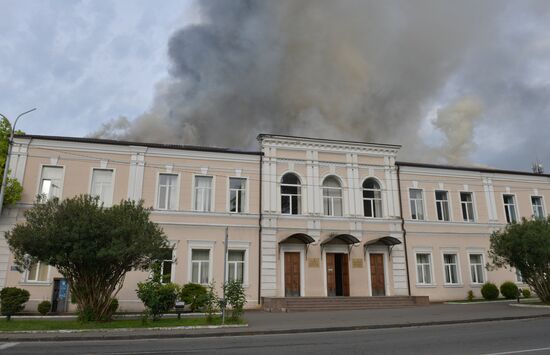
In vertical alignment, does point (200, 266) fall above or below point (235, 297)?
above

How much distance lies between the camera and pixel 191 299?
74.5 feet

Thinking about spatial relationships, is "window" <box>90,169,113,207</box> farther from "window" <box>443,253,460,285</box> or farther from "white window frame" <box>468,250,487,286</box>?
"white window frame" <box>468,250,487,286</box>

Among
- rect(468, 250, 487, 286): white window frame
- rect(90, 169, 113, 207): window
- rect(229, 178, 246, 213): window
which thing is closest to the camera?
rect(90, 169, 113, 207): window

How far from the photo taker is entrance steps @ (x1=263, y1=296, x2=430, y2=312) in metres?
23.6

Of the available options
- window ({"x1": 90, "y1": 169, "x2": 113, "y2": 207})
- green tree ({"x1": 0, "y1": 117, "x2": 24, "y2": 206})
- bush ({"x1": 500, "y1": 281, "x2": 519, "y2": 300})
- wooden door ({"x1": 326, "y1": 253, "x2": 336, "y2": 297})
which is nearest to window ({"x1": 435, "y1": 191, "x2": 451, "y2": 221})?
bush ({"x1": 500, "y1": 281, "x2": 519, "y2": 300})

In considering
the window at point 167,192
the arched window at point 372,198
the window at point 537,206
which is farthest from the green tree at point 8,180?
the window at point 537,206

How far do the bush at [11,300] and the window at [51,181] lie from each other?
6.41m

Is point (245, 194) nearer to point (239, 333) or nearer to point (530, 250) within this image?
point (239, 333)

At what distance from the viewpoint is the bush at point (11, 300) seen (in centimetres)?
1955

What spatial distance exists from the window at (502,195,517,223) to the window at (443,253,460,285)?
6729 mm

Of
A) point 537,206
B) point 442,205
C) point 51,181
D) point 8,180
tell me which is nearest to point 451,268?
point 442,205

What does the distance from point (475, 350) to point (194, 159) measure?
21.0m

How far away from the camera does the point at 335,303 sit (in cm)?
2470

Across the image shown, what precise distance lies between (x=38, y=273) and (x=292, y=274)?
15.6 metres
